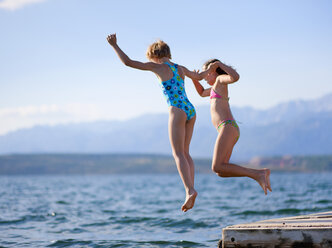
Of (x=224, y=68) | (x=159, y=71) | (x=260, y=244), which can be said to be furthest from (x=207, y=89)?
(x=260, y=244)

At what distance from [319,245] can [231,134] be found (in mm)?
2638

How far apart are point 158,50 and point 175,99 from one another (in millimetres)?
871

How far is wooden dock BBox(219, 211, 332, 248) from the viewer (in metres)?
7.13

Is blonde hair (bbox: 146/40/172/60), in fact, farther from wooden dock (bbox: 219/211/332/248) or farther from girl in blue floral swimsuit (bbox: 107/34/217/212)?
wooden dock (bbox: 219/211/332/248)

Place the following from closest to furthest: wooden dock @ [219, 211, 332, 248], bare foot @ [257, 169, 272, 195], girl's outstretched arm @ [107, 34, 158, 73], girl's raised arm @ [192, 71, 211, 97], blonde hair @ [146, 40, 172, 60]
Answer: wooden dock @ [219, 211, 332, 248] < girl's outstretched arm @ [107, 34, 158, 73] < blonde hair @ [146, 40, 172, 60] < bare foot @ [257, 169, 272, 195] < girl's raised arm @ [192, 71, 211, 97]

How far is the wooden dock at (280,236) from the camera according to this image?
23.4 ft

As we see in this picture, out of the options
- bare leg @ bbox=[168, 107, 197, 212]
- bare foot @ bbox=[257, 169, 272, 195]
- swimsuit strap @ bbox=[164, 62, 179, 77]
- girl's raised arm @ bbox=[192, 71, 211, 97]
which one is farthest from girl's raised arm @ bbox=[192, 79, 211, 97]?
bare foot @ bbox=[257, 169, 272, 195]

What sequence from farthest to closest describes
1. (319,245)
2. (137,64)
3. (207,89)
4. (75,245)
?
1. (75,245)
2. (207,89)
3. (137,64)
4. (319,245)

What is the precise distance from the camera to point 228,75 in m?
9.00

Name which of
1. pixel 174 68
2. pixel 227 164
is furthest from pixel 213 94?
pixel 227 164

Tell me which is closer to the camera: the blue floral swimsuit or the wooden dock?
the wooden dock

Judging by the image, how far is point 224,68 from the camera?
898cm

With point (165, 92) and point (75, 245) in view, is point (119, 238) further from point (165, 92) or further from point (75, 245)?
point (165, 92)

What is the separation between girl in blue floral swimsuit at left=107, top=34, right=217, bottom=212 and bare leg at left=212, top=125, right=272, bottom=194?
0.56 metres
